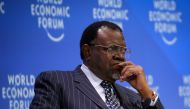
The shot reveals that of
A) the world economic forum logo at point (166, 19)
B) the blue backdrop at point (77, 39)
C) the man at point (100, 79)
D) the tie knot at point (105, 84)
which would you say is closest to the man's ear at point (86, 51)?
the man at point (100, 79)

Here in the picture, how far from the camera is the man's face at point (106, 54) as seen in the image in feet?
8.02

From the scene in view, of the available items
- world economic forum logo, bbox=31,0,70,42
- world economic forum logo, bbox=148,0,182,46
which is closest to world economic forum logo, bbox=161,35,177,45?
world economic forum logo, bbox=148,0,182,46

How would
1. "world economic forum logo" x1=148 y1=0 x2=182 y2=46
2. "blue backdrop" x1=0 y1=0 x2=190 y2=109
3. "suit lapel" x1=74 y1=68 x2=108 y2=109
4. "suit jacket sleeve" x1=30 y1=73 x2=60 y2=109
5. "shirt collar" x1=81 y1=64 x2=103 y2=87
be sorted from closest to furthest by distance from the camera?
"suit jacket sleeve" x1=30 y1=73 x2=60 y2=109 < "suit lapel" x1=74 y1=68 x2=108 y2=109 < "shirt collar" x1=81 y1=64 x2=103 y2=87 < "blue backdrop" x1=0 y1=0 x2=190 y2=109 < "world economic forum logo" x1=148 y1=0 x2=182 y2=46

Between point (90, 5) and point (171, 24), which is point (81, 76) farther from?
point (171, 24)

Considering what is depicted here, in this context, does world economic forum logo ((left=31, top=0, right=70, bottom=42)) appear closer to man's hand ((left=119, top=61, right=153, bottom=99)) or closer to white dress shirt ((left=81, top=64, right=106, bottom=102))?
white dress shirt ((left=81, top=64, right=106, bottom=102))

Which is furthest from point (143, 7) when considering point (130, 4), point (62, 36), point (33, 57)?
point (33, 57)

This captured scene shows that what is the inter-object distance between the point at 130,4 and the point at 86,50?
4.07 feet

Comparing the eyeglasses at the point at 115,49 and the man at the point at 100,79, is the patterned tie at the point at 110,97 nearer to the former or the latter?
the man at the point at 100,79

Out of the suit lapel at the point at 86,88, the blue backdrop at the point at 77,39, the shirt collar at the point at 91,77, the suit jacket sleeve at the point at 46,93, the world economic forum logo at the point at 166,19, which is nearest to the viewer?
the suit jacket sleeve at the point at 46,93

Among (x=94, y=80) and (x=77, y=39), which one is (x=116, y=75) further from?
(x=77, y=39)

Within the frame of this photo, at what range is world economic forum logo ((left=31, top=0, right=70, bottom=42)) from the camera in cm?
316

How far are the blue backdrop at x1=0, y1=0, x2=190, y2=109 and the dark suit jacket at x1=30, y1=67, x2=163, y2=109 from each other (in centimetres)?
67

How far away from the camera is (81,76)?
247 cm

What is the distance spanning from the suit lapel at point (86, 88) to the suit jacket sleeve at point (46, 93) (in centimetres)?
12
